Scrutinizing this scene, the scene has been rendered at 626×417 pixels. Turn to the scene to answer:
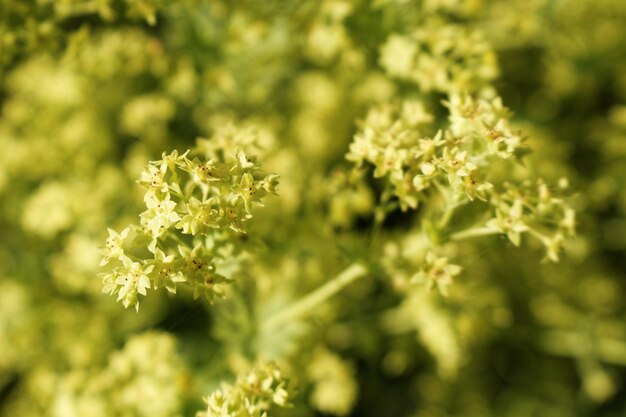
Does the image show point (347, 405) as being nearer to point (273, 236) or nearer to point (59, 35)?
point (273, 236)

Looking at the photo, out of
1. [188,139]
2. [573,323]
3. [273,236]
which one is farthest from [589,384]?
[188,139]

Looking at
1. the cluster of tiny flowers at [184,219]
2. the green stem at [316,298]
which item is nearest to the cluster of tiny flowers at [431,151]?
the green stem at [316,298]

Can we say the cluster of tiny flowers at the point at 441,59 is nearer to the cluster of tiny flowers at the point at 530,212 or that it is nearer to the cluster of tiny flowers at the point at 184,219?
the cluster of tiny flowers at the point at 530,212

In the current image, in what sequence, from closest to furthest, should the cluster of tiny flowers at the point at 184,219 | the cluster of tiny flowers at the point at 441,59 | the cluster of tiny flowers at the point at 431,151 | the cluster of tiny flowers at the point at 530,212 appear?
the cluster of tiny flowers at the point at 184,219, the cluster of tiny flowers at the point at 431,151, the cluster of tiny flowers at the point at 530,212, the cluster of tiny flowers at the point at 441,59

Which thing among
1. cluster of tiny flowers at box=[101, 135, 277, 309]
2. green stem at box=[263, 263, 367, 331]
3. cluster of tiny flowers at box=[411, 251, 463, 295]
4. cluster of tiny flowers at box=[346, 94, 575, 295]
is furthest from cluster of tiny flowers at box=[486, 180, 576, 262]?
cluster of tiny flowers at box=[101, 135, 277, 309]

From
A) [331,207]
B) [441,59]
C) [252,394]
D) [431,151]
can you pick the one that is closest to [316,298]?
[331,207]

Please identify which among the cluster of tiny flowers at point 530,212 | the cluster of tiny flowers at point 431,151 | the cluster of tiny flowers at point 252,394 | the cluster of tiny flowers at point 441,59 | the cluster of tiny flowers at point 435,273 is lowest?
the cluster of tiny flowers at point 252,394

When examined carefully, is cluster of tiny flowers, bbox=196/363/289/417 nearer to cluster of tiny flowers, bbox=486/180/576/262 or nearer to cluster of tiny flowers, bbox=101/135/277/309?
cluster of tiny flowers, bbox=101/135/277/309

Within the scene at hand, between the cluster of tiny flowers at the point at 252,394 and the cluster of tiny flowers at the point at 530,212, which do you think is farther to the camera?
the cluster of tiny flowers at the point at 530,212
